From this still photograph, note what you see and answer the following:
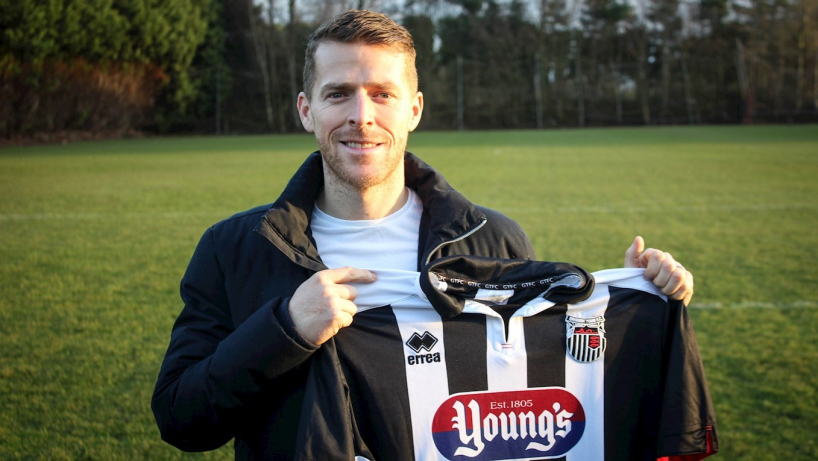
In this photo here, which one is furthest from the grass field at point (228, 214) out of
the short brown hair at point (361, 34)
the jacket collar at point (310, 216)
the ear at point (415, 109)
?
the short brown hair at point (361, 34)

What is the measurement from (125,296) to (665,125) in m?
40.5

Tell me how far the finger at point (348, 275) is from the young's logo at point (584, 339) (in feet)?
1.81

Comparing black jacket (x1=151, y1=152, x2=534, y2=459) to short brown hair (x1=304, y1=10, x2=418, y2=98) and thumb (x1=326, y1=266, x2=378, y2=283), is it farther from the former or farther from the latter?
short brown hair (x1=304, y1=10, x2=418, y2=98)

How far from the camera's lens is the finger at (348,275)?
162 centimetres

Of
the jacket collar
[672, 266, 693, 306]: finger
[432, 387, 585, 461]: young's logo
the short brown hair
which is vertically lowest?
[432, 387, 585, 461]: young's logo

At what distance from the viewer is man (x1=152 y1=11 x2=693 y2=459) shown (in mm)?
1615

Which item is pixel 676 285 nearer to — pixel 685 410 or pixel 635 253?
pixel 635 253

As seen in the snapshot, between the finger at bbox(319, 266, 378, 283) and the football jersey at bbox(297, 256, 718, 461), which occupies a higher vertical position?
the finger at bbox(319, 266, 378, 283)

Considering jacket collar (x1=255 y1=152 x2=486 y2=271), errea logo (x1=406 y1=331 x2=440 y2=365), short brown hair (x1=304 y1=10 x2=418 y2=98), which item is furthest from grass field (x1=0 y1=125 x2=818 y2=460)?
short brown hair (x1=304 y1=10 x2=418 y2=98)

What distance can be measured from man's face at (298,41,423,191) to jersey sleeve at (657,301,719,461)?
3.12 feet

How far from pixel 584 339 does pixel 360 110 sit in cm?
90

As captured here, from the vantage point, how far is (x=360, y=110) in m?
1.92

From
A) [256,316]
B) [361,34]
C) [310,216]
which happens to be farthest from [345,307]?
[361,34]

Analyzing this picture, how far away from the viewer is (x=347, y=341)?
176 cm
